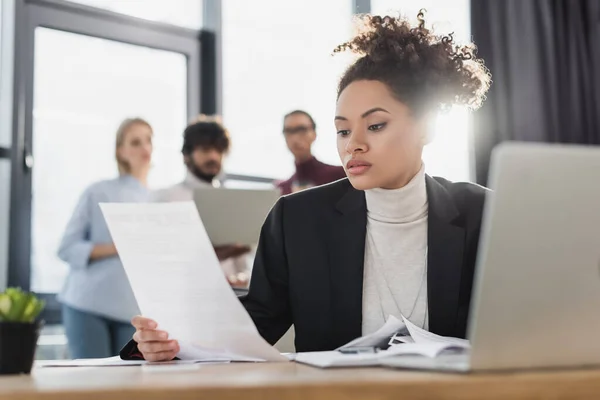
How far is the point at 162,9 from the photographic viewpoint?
13.7ft

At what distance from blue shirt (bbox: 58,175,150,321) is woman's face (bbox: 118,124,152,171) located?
0.07m

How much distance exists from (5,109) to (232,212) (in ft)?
4.99

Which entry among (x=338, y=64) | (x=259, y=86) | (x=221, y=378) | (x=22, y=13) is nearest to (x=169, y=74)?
(x=259, y=86)

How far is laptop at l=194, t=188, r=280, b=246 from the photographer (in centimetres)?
252

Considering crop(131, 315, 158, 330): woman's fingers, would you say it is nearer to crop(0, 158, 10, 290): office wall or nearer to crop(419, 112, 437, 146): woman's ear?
crop(419, 112, 437, 146): woman's ear

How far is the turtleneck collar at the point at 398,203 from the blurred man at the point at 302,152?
181 centimetres

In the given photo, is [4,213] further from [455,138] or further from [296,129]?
[455,138]

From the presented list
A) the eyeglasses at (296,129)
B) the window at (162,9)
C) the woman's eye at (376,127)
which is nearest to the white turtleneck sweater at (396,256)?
the woman's eye at (376,127)

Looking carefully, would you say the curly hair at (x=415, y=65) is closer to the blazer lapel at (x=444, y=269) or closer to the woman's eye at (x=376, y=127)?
the woman's eye at (x=376, y=127)

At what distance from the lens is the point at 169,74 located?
14.0 feet

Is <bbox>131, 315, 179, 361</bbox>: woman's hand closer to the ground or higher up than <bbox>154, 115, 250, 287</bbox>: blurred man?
closer to the ground

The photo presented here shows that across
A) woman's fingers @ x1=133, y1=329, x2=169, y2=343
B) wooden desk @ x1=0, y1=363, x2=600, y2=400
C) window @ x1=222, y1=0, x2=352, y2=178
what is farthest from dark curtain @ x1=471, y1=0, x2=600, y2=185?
wooden desk @ x1=0, y1=363, x2=600, y2=400

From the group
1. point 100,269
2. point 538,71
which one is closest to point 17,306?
point 100,269

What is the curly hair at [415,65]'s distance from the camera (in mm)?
1488
